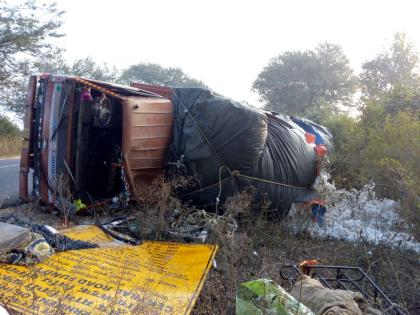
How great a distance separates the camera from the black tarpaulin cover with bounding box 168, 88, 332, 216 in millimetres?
5277

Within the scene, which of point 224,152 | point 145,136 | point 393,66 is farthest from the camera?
point 393,66

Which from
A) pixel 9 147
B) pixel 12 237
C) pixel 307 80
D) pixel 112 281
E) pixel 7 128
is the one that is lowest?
pixel 9 147

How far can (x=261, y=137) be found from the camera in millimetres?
5359

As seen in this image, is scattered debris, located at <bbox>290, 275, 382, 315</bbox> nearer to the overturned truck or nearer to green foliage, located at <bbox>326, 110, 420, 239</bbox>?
green foliage, located at <bbox>326, 110, 420, 239</bbox>

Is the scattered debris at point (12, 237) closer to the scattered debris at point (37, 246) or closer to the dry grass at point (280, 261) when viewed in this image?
the scattered debris at point (37, 246)

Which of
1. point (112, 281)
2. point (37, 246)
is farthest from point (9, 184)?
point (112, 281)

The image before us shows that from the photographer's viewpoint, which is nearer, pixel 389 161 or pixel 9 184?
pixel 389 161

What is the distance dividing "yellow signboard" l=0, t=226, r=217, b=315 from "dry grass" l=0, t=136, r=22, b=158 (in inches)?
524

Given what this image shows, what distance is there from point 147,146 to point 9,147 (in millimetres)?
13027

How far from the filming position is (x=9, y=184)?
8.55 metres

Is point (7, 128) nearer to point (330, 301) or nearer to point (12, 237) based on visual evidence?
point (12, 237)

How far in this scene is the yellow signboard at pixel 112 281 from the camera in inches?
111

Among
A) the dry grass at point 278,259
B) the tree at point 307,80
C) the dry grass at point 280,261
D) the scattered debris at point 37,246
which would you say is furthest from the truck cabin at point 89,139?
the tree at point 307,80

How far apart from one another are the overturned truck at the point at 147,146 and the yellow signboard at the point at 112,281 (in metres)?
1.35
